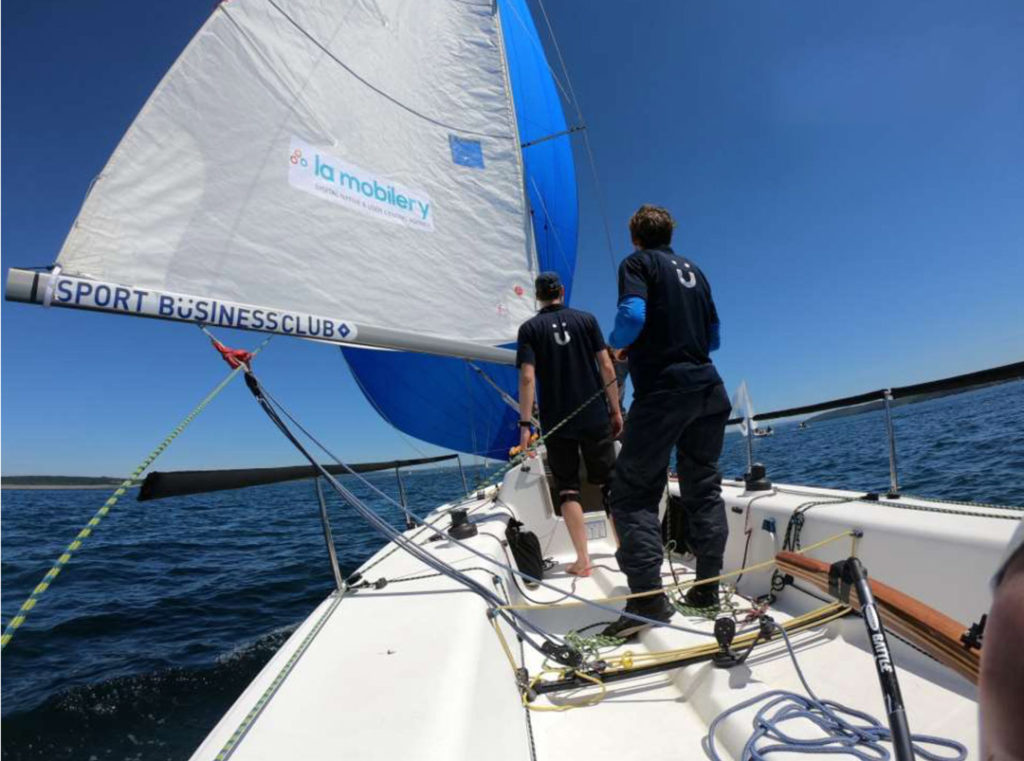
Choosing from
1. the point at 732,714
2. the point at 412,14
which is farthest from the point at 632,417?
the point at 412,14

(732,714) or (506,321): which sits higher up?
(506,321)

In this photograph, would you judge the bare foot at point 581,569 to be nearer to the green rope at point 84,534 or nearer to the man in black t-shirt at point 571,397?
the man in black t-shirt at point 571,397

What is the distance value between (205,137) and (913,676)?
3.39 metres

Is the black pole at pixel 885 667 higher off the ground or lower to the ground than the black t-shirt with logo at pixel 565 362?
lower

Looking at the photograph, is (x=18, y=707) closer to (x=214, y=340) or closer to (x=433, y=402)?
(x=214, y=340)

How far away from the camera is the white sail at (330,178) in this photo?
2.14 meters

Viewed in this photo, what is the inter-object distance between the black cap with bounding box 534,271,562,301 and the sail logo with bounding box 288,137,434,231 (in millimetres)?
924

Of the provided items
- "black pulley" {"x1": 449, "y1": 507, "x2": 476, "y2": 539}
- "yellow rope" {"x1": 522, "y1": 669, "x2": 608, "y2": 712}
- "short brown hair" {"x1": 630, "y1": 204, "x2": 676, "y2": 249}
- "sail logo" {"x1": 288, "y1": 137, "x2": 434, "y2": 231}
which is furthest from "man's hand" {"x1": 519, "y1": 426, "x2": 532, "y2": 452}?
"sail logo" {"x1": 288, "y1": 137, "x2": 434, "y2": 231}

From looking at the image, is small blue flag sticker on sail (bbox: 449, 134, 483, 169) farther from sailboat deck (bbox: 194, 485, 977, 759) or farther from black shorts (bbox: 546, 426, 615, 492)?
sailboat deck (bbox: 194, 485, 977, 759)

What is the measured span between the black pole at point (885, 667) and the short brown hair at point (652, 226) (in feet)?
4.92

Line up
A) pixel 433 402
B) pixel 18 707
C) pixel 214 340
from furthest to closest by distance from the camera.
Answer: pixel 433 402 → pixel 18 707 → pixel 214 340

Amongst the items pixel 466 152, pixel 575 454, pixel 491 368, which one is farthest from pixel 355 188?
pixel 491 368

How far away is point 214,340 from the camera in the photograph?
6.30 feet


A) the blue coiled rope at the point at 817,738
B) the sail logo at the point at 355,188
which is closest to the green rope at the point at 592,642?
the blue coiled rope at the point at 817,738
